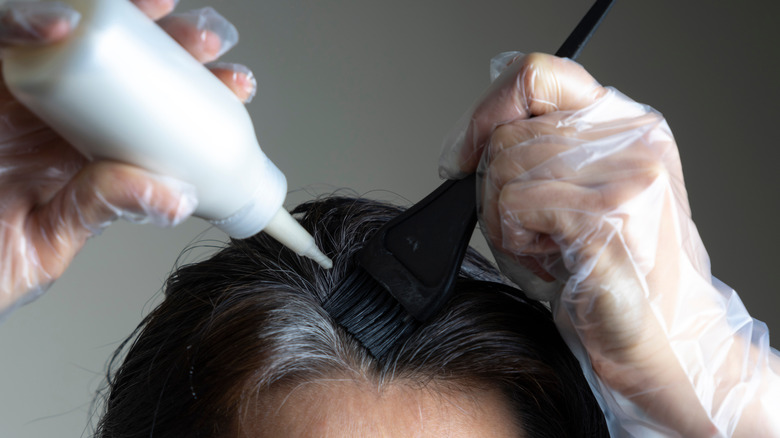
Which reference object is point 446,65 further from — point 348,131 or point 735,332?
point 735,332

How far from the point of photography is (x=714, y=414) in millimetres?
670

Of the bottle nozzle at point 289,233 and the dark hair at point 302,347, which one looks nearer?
the bottle nozzle at point 289,233

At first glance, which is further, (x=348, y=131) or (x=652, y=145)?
(x=348, y=131)

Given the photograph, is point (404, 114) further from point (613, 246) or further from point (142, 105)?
point (142, 105)

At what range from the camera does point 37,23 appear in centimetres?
36

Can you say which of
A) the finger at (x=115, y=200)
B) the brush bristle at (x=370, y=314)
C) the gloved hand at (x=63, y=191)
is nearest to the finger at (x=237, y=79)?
the gloved hand at (x=63, y=191)

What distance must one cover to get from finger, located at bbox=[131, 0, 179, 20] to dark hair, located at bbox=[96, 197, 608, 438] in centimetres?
33

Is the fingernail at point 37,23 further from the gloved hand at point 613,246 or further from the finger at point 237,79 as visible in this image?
the gloved hand at point 613,246

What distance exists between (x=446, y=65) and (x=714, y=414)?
1.19 meters

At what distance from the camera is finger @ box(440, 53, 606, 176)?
637mm

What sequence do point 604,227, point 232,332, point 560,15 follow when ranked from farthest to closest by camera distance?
point 560,15 → point 232,332 → point 604,227

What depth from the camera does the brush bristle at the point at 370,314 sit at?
27.7 inches

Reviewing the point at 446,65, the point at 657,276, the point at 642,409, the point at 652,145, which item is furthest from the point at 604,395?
the point at 446,65

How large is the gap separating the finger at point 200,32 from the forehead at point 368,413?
347 millimetres
